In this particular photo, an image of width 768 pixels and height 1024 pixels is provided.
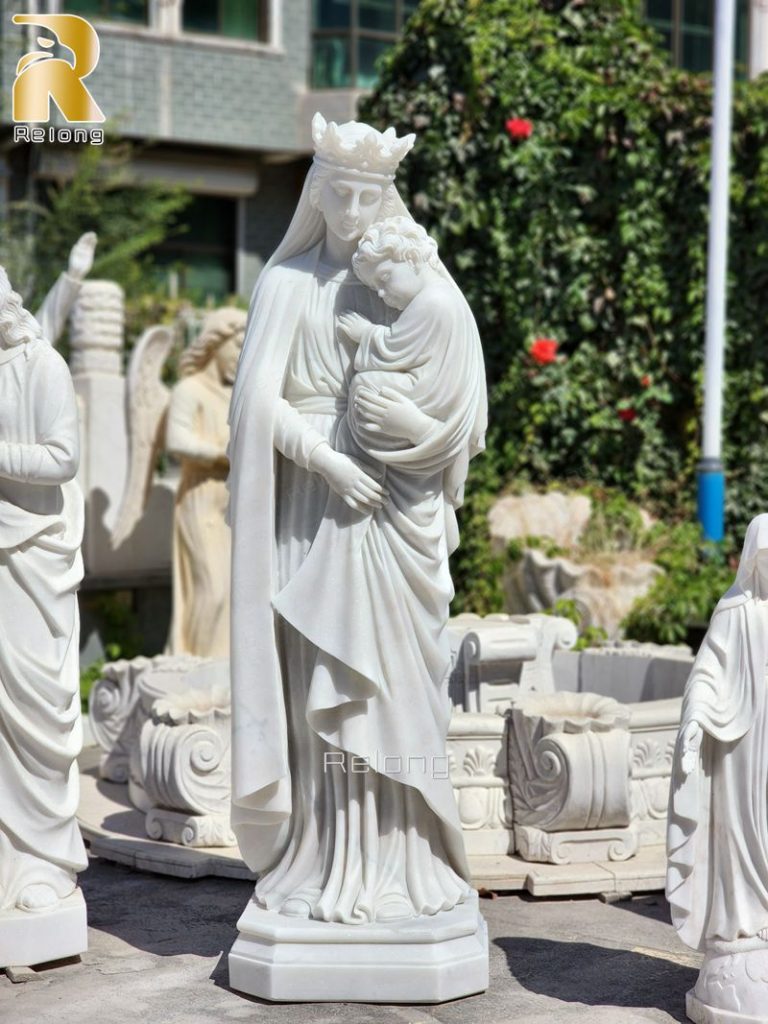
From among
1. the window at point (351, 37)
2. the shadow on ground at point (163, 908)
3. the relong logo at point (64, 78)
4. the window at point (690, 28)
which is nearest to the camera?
the shadow on ground at point (163, 908)

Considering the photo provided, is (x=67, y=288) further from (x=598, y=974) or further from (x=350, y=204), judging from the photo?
(x=598, y=974)

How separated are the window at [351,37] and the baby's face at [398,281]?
14.5m

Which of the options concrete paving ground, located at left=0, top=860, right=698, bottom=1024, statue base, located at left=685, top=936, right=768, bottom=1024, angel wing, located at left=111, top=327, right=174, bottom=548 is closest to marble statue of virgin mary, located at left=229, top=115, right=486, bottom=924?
concrete paving ground, located at left=0, top=860, right=698, bottom=1024

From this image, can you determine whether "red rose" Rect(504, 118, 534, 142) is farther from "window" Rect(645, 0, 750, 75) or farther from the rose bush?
"window" Rect(645, 0, 750, 75)

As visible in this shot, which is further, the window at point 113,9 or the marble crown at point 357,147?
the window at point 113,9

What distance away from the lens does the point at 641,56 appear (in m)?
11.5

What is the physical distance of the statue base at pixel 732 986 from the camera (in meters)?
4.12

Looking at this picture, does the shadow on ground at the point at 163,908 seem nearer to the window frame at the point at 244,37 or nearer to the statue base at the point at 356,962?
the statue base at the point at 356,962

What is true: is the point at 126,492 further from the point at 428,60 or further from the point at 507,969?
the point at 507,969

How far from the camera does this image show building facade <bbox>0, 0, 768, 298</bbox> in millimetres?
17047

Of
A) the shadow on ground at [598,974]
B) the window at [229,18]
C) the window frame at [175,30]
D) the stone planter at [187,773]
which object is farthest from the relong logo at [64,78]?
the shadow on ground at [598,974]

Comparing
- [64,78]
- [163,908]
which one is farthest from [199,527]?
[64,78]

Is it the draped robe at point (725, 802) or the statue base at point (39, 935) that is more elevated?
the draped robe at point (725, 802)

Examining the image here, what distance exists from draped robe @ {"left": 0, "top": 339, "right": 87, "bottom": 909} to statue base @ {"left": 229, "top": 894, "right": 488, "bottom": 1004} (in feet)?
2.78
